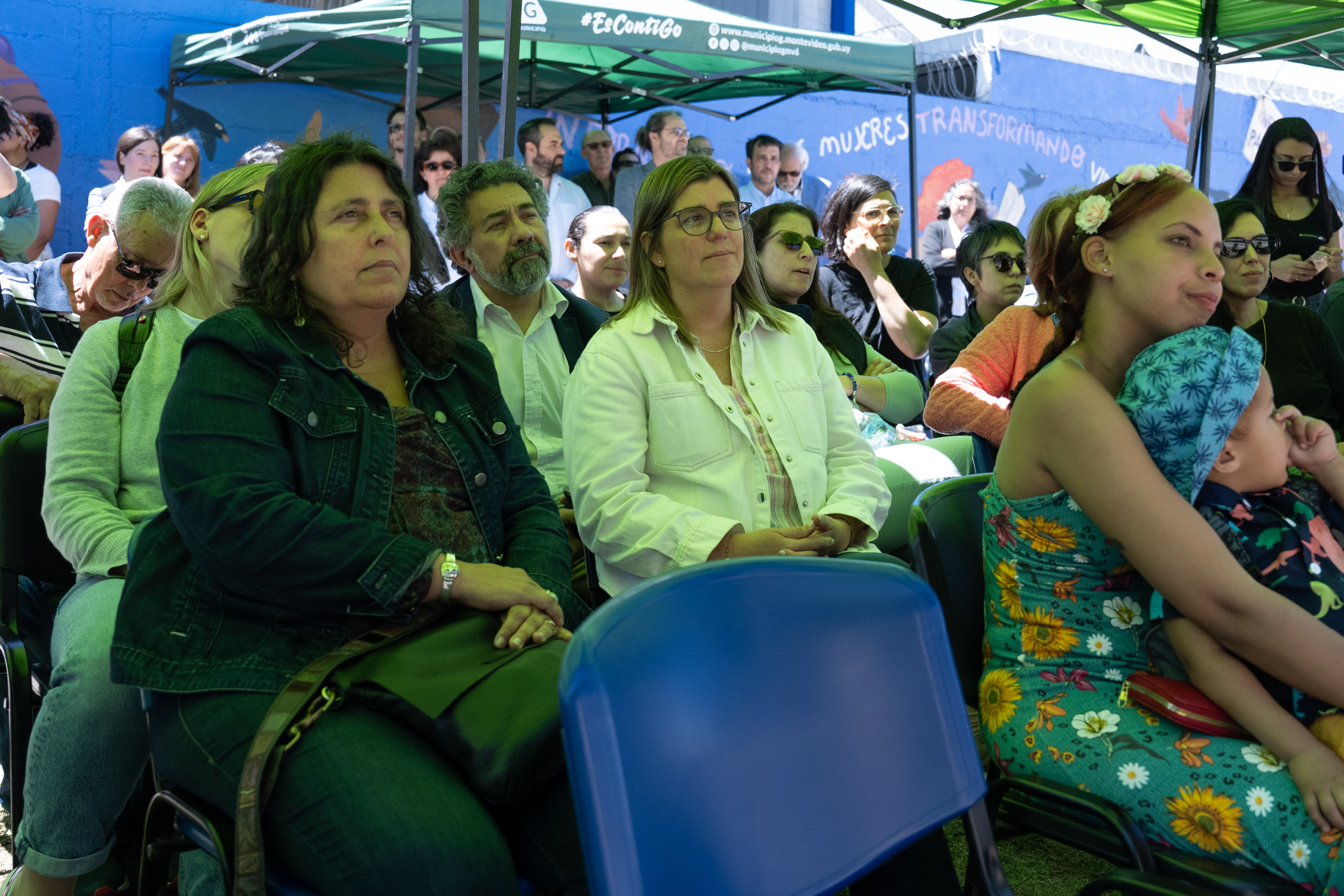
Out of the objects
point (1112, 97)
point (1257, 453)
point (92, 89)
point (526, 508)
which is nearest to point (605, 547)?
point (526, 508)

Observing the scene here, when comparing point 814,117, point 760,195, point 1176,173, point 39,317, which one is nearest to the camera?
point 1176,173

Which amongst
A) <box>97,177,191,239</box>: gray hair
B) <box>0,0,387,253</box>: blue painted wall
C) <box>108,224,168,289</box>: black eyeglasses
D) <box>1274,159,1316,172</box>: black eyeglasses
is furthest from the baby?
<box>0,0,387,253</box>: blue painted wall

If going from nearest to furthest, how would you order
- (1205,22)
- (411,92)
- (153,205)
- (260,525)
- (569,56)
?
(260,525), (153,205), (411,92), (1205,22), (569,56)

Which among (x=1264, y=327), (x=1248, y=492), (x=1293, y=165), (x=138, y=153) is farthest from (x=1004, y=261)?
(x=138, y=153)

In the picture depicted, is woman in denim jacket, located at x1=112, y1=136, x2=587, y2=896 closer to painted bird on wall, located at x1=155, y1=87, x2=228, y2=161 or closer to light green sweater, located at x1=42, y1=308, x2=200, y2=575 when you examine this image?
light green sweater, located at x1=42, y1=308, x2=200, y2=575

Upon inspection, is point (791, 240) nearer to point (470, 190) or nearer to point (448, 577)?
point (470, 190)

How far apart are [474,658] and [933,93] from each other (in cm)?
1180

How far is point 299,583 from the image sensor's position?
4.68 feet

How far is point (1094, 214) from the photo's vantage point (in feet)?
5.43

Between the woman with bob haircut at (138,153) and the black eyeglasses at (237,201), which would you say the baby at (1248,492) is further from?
the woman with bob haircut at (138,153)

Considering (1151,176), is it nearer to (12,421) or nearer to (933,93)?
(12,421)

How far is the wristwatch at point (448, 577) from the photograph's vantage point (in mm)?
1509

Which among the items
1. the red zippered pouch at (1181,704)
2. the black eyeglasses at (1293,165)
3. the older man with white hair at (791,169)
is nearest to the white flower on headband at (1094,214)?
the red zippered pouch at (1181,704)

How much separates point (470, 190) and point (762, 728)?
2293 mm
